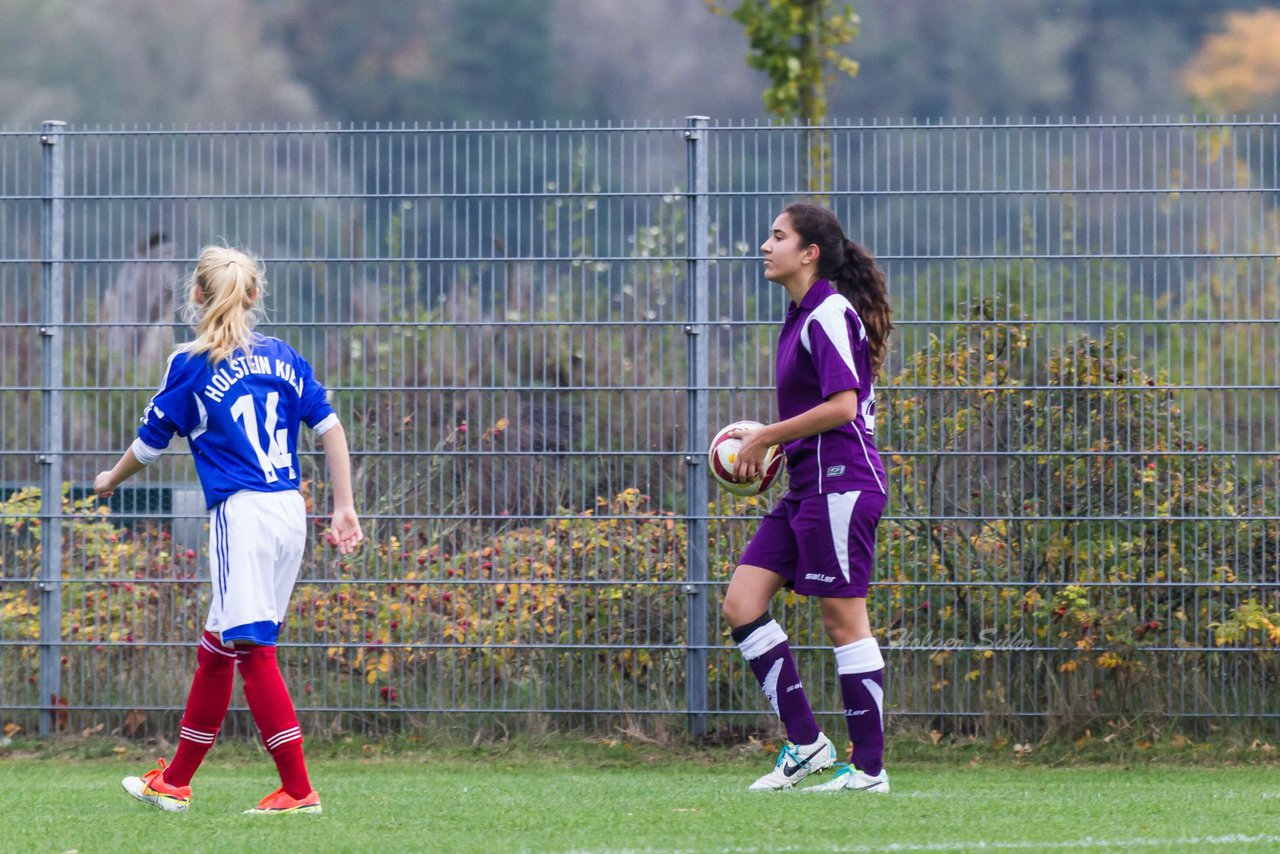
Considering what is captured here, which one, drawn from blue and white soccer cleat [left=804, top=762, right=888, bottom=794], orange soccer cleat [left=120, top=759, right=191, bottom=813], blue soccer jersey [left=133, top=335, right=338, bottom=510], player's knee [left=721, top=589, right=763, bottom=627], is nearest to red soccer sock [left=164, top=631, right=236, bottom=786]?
orange soccer cleat [left=120, top=759, right=191, bottom=813]

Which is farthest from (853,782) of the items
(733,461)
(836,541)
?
(733,461)

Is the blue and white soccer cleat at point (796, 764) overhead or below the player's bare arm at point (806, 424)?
below

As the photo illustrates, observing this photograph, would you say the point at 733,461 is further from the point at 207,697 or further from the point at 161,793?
the point at 161,793

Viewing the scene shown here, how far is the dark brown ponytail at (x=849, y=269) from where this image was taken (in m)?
5.79

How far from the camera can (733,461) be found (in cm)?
588

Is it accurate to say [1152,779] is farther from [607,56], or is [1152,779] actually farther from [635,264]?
[607,56]

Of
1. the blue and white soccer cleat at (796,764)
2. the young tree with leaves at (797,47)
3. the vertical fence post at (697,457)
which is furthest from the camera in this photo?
the young tree with leaves at (797,47)

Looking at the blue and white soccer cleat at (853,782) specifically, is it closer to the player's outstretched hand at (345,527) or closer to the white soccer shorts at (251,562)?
the player's outstretched hand at (345,527)

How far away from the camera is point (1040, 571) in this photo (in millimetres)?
6953

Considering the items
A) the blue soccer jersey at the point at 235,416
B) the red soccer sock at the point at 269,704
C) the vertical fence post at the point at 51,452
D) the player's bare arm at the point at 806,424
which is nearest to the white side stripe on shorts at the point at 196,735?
the red soccer sock at the point at 269,704

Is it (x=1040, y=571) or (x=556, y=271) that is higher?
(x=556, y=271)

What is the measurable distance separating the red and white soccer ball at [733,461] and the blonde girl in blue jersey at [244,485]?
142 centimetres

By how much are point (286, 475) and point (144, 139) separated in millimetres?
2871

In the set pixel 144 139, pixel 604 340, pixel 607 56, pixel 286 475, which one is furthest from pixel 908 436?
pixel 607 56
